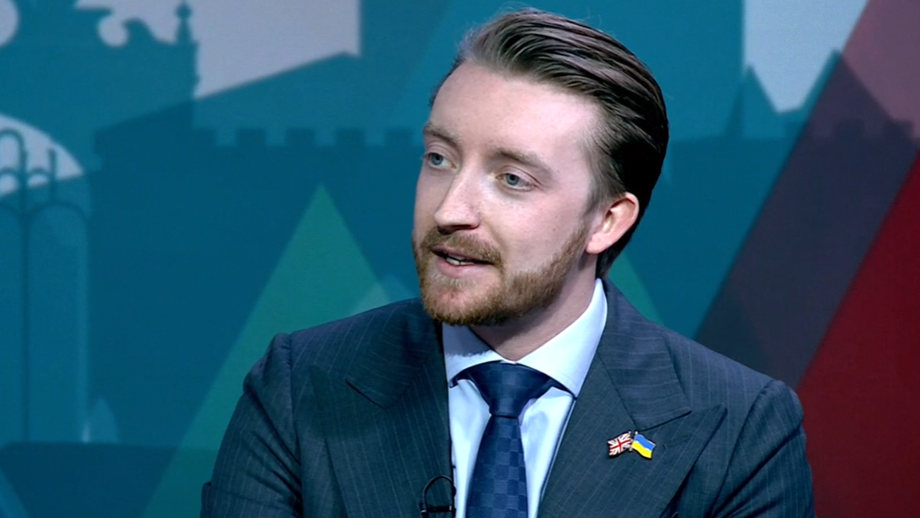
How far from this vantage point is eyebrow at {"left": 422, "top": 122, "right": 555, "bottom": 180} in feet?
6.79

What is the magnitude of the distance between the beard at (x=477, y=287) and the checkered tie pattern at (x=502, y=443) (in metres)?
0.12

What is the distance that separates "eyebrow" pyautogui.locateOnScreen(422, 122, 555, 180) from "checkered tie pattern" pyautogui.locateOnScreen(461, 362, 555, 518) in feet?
1.20

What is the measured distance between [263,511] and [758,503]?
0.86 m

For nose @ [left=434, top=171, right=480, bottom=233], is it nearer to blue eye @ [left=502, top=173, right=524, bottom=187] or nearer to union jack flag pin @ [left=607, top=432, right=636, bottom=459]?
blue eye @ [left=502, top=173, right=524, bottom=187]

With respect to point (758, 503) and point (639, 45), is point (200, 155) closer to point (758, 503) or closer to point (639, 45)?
point (639, 45)

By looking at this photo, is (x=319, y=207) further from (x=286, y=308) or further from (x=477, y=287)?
(x=477, y=287)

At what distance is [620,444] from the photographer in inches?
86.6

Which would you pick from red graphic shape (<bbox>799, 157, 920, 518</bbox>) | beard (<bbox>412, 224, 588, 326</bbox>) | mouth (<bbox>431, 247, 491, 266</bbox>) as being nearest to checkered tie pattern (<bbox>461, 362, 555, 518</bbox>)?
beard (<bbox>412, 224, 588, 326</bbox>)

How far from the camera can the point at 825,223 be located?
127 inches

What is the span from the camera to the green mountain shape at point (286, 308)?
10.4 ft

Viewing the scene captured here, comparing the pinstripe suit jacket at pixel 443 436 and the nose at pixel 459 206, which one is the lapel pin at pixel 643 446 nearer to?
the pinstripe suit jacket at pixel 443 436

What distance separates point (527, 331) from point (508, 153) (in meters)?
0.35

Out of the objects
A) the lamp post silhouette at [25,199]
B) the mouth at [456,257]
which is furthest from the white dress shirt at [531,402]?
the lamp post silhouette at [25,199]

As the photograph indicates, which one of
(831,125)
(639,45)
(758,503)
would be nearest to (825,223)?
(831,125)
